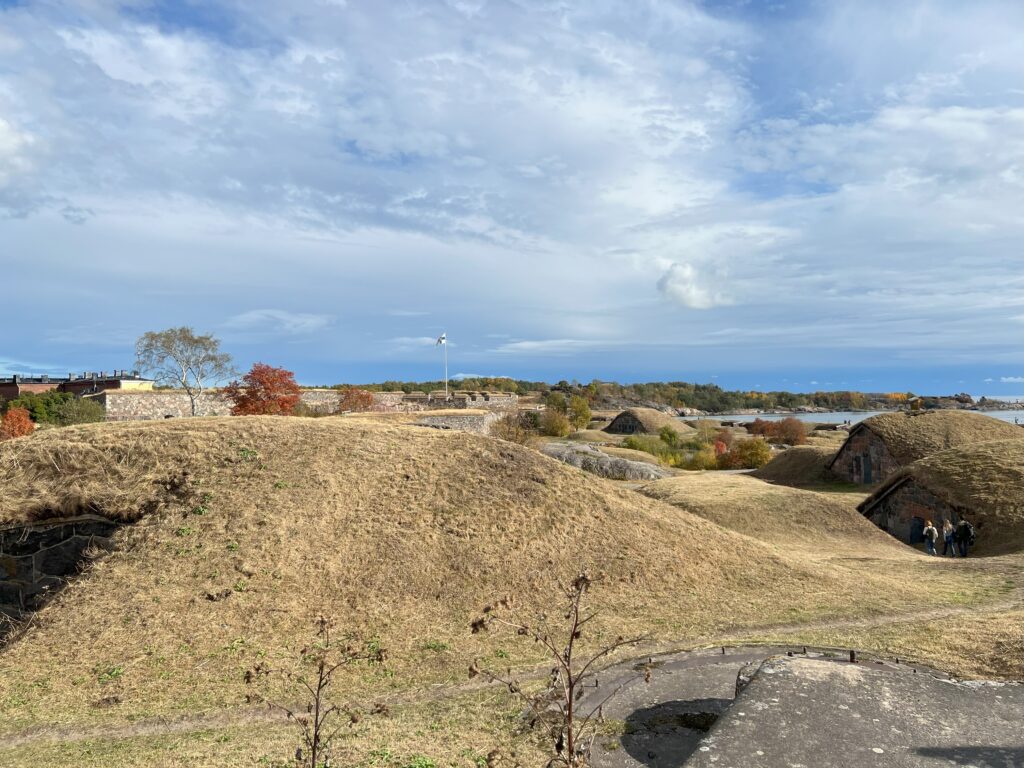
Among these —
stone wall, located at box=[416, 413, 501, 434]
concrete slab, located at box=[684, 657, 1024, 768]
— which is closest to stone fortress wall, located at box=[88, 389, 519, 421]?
stone wall, located at box=[416, 413, 501, 434]

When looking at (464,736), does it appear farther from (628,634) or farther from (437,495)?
(437,495)

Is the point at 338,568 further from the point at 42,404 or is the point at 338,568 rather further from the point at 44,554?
the point at 42,404

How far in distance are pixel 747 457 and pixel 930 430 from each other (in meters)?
14.0

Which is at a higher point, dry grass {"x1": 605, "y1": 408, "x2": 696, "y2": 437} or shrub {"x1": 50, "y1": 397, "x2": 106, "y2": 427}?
shrub {"x1": 50, "y1": 397, "x2": 106, "y2": 427}

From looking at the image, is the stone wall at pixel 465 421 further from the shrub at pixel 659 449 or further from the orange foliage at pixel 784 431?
the orange foliage at pixel 784 431

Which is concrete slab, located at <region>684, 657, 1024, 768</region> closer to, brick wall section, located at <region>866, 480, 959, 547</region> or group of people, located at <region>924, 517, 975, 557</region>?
group of people, located at <region>924, 517, 975, 557</region>

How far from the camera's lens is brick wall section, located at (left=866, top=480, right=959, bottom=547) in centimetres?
2603

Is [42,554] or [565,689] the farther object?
[42,554]

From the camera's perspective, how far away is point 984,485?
25641 mm

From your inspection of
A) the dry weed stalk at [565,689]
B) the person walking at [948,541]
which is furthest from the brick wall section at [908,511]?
the dry weed stalk at [565,689]

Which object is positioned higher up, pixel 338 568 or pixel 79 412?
pixel 79 412

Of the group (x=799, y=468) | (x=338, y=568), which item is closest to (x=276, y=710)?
(x=338, y=568)

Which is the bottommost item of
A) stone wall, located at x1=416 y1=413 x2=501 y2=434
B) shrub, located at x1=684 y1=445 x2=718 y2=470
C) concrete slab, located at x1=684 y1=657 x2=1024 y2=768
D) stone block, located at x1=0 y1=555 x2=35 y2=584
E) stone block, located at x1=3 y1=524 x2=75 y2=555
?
shrub, located at x1=684 y1=445 x2=718 y2=470

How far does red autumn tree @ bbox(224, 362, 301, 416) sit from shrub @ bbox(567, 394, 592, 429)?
132ft
